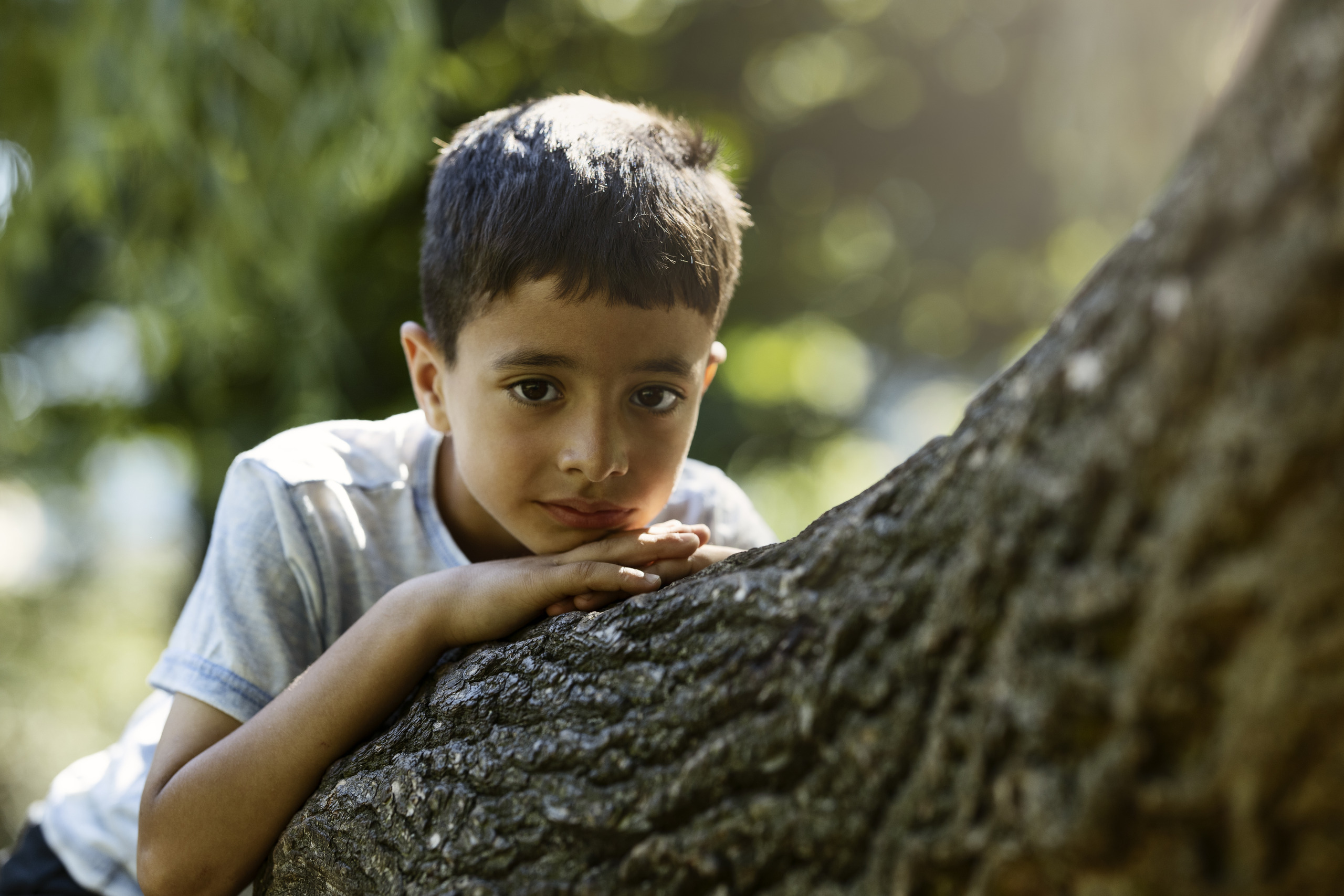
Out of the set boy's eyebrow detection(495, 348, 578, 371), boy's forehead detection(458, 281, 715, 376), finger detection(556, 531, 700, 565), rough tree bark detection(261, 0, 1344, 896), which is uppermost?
boy's forehead detection(458, 281, 715, 376)

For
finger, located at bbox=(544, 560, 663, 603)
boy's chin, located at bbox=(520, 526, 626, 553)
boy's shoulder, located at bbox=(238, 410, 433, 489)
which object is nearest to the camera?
finger, located at bbox=(544, 560, 663, 603)

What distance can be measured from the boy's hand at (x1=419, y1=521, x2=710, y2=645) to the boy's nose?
15 centimetres

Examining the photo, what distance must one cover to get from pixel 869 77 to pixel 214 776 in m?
6.67

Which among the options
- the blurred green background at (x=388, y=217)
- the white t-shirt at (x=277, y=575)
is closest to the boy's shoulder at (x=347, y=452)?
the white t-shirt at (x=277, y=575)

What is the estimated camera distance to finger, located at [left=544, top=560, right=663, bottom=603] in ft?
3.77

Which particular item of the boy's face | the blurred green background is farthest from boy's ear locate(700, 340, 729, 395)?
the blurred green background

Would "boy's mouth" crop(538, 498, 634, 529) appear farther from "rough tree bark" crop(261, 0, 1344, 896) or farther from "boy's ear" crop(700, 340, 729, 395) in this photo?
"rough tree bark" crop(261, 0, 1344, 896)

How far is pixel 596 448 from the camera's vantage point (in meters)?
1.37

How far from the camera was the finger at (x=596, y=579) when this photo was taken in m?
1.15

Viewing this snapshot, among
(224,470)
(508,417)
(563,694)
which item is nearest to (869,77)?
(224,470)

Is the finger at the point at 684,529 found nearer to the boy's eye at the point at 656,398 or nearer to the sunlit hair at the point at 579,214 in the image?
the boy's eye at the point at 656,398

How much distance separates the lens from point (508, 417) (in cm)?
143

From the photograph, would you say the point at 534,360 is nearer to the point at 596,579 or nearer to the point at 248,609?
the point at 596,579

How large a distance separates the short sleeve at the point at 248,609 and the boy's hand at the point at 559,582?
376mm
